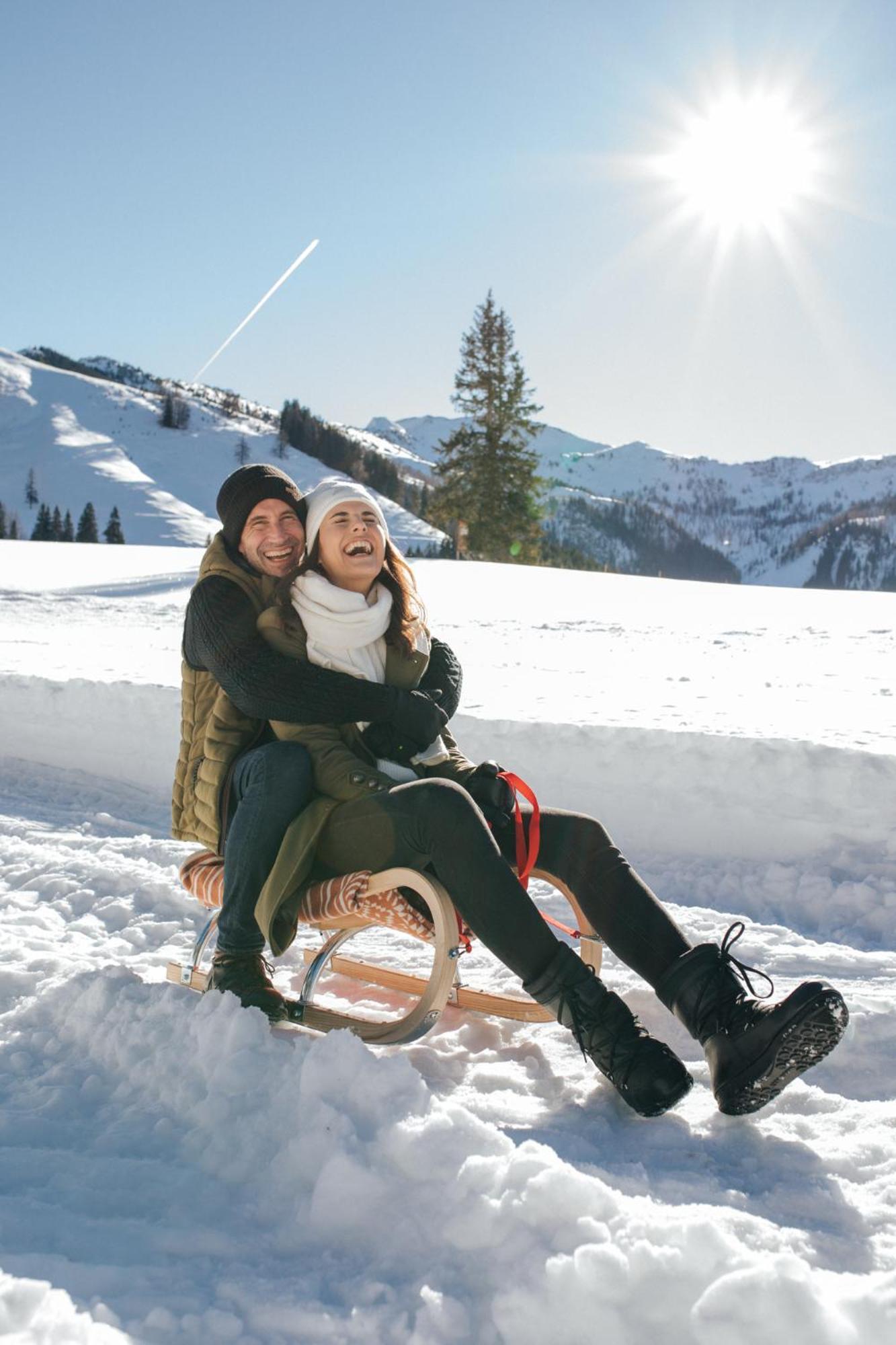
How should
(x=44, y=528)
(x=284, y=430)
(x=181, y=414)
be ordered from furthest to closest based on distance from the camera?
1. (x=181, y=414)
2. (x=284, y=430)
3. (x=44, y=528)

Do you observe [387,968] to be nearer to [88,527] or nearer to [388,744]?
[388,744]

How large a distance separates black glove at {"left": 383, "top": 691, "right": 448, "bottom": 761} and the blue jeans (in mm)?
292

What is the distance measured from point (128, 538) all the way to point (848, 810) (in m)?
84.5

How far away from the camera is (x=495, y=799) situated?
8.86ft

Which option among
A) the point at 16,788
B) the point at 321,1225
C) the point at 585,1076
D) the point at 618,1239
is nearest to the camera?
the point at 618,1239

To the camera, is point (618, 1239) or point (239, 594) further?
point (239, 594)

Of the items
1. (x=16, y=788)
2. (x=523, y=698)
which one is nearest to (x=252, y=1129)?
(x=16, y=788)

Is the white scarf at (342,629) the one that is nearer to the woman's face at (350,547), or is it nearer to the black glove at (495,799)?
the woman's face at (350,547)

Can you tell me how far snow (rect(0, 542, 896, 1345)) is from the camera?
1.60 metres

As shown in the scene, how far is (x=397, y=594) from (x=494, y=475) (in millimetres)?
30538

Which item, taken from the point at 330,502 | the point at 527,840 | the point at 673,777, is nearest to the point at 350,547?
the point at 330,502

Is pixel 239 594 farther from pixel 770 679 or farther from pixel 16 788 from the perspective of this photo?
pixel 770 679

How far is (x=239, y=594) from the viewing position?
9.73ft

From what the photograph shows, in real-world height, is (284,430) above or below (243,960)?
above
